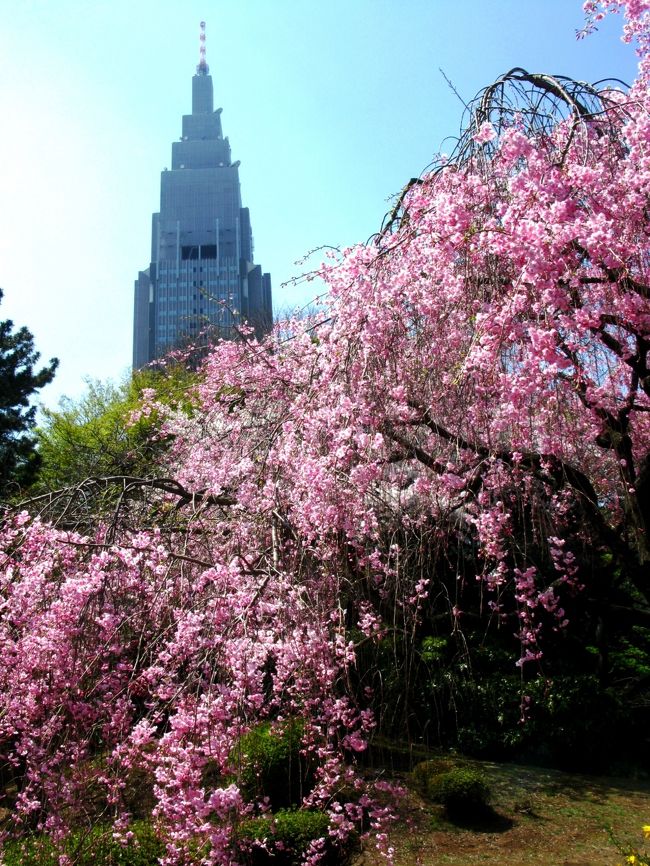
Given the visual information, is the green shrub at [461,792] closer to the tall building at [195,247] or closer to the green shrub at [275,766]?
the green shrub at [275,766]

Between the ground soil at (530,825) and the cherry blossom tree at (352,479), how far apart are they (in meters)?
1.77

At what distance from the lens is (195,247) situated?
67375 mm

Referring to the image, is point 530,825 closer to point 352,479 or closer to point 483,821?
point 483,821

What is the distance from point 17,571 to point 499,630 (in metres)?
5.05

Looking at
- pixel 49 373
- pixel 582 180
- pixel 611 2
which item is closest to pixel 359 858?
pixel 582 180

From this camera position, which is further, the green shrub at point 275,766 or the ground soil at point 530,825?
the ground soil at point 530,825

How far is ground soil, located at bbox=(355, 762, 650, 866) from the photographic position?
5391 mm

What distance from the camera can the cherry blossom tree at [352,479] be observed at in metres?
2.77

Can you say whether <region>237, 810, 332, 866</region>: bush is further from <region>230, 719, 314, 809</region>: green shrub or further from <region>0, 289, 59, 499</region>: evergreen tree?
<region>0, 289, 59, 499</region>: evergreen tree

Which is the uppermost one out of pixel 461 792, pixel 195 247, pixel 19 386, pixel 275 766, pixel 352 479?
pixel 195 247

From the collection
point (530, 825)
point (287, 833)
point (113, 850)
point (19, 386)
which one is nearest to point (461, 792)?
point (530, 825)

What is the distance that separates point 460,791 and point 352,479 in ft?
12.7

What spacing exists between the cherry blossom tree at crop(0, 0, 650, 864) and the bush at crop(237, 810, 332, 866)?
0.59 m

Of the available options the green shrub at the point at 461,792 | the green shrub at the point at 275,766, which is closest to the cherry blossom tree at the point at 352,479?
the green shrub at the point at 275,766
